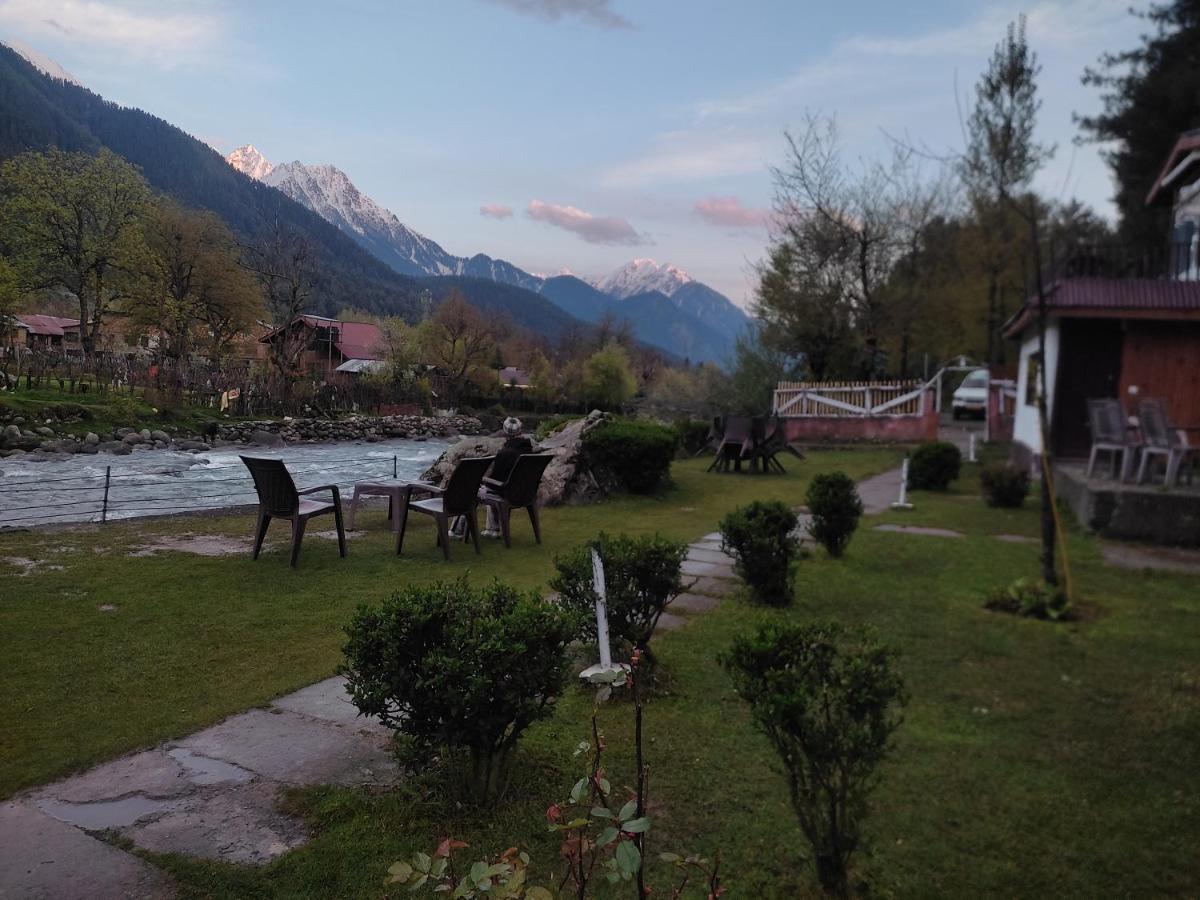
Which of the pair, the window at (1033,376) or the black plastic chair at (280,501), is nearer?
the black plastic chair at (280,501)

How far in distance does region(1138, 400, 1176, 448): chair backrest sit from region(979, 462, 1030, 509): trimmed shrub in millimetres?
1620

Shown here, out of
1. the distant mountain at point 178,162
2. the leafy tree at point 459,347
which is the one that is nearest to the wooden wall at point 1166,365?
the leafy tree at point 459,347

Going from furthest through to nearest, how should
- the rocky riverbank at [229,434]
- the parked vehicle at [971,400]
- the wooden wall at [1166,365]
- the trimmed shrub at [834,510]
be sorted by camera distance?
the parked vehicle at [971,400], the rocky riverbank at [229,434], the wooden wall at [1166,365], the trimmed shrub at [834,510]

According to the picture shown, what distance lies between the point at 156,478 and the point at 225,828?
1354cm

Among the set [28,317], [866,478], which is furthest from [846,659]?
[28,317]

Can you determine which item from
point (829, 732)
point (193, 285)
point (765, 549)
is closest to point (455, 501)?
point (765, 549)

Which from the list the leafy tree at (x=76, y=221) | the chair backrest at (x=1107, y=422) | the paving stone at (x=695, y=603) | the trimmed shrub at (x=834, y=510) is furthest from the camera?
the leafy tree at (x=76, y=221)

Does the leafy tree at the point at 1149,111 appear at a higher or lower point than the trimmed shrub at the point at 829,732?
higher

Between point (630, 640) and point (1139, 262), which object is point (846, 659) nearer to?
point (630, 640)

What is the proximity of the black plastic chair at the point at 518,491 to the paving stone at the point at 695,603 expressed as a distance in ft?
7.48

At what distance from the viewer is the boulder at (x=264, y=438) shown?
25544mm

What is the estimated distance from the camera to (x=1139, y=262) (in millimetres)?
11430

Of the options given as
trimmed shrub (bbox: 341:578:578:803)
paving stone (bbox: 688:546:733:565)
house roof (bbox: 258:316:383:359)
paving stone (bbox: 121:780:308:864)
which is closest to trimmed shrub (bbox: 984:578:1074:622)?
paving stone (bbox: 688:546:733:565)

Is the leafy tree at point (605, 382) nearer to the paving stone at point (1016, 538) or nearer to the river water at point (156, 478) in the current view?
the river water at point (156, 478)
